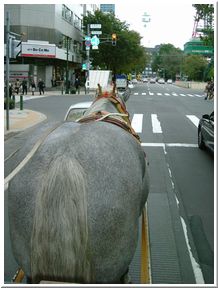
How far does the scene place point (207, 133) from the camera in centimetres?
1034

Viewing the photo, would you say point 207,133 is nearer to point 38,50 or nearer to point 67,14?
point 38,50

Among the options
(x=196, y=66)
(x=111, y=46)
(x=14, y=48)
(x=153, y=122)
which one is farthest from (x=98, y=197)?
(x=196, y=66)

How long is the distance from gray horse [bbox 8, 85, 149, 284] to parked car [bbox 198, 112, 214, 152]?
7692mm

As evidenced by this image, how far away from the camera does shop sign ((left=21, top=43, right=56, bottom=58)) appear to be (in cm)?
4419

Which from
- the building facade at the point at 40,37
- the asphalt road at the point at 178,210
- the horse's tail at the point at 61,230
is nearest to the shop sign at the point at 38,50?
the building facade at the point at 40,37

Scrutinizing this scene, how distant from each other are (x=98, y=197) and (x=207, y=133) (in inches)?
333

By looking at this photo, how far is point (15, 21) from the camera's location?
149 feet

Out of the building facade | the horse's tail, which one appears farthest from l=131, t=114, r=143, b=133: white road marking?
the building facade

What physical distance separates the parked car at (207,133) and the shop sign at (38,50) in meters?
36.2

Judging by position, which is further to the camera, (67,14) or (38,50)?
(67,14)

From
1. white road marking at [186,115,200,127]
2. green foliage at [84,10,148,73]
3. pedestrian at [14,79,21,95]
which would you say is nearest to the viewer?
white road marking at [186,115,200,127]

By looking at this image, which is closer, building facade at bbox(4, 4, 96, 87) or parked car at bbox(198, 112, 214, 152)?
parked car at bbox(198, 112, 214, 152)

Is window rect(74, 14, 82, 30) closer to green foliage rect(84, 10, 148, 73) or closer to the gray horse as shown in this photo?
green foliage rect(84, 10, 148, 73)

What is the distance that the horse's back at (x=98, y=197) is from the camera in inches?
92.0
